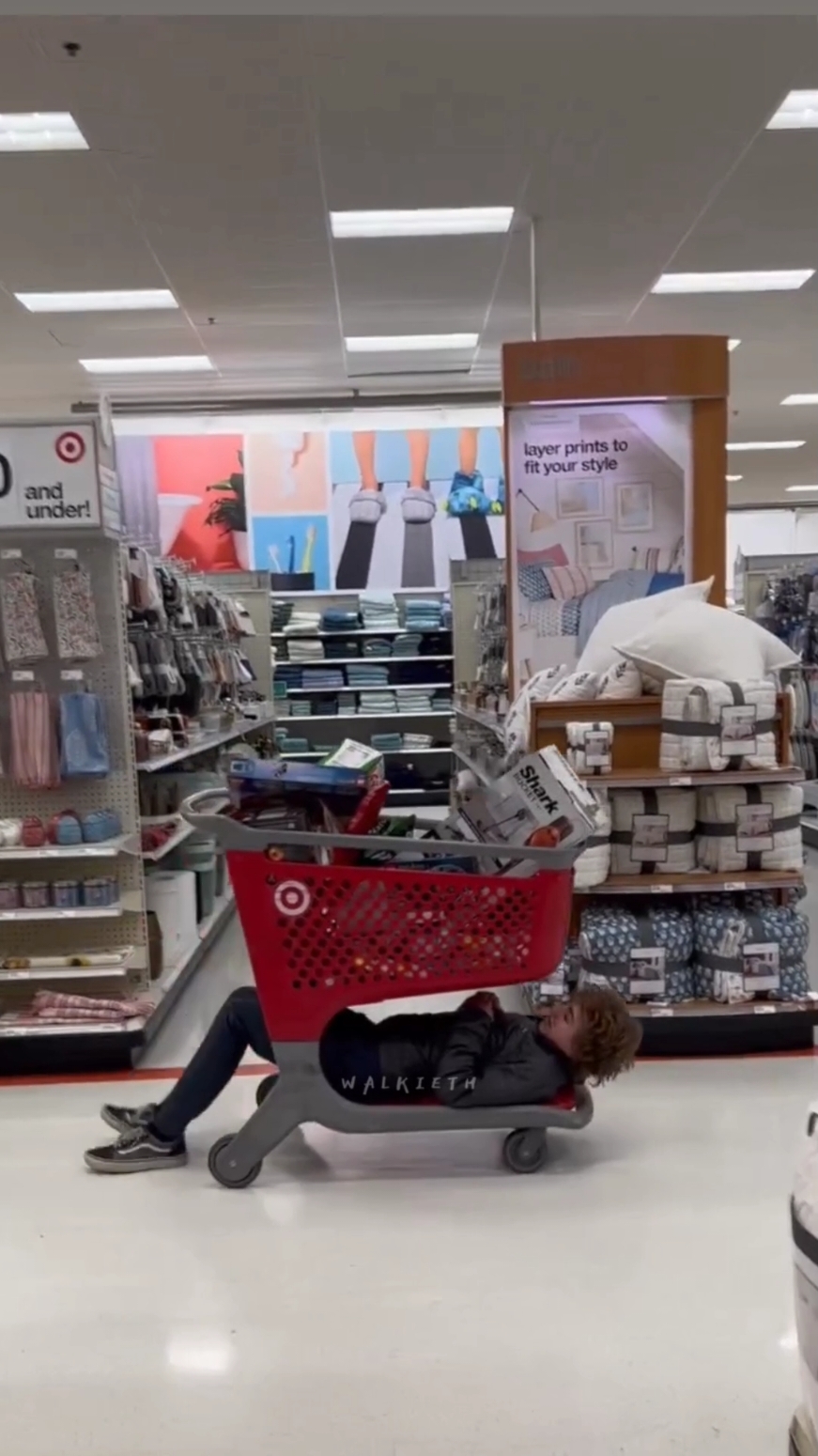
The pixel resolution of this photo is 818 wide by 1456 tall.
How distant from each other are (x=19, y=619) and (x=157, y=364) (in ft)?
22.2

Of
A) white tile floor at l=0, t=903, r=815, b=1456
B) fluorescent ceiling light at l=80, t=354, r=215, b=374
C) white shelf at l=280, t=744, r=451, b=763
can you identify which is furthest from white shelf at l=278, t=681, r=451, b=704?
white tile floor at l=0, t=903, r=815, b=1456

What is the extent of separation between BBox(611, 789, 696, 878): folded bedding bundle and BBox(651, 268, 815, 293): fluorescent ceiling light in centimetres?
545

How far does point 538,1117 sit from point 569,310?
7331 mm

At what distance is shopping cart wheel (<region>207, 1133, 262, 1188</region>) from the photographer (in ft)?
10.0

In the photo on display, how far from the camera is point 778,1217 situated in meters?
2.84

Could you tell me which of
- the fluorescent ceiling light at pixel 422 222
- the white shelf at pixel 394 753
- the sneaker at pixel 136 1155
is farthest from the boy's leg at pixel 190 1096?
the white shelf at pixel 394 753

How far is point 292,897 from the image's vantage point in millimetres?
2902

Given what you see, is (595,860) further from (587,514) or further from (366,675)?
(366,675)

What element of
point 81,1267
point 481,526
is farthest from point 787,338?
point 81,1267

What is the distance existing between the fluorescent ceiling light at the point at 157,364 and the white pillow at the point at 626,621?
6460 millimetres

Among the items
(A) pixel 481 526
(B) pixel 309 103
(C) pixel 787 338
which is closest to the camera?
(B) pixel 309 103

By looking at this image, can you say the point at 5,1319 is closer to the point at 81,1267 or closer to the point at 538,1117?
the point at 81,1267

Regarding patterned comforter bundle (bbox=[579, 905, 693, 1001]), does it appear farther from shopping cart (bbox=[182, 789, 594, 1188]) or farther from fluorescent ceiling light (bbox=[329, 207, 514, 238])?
fluorescent ceiling light (bbox=[329, 207, 514, 238])

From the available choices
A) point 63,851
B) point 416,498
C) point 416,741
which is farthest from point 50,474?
point 416,498
